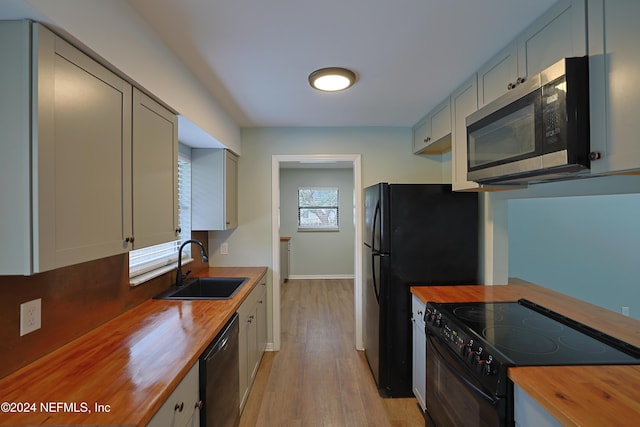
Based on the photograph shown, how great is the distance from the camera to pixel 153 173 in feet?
4.96

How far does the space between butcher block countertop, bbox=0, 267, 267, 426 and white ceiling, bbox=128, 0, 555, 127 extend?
1487 mm

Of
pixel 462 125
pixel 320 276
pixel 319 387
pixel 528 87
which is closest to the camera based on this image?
pixel 528 87

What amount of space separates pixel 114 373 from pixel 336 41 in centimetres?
179

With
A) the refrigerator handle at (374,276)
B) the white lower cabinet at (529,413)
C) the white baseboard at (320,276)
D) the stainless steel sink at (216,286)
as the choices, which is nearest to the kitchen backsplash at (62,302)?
the stainless steel sink at (216,286)

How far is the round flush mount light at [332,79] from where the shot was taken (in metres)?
1.85

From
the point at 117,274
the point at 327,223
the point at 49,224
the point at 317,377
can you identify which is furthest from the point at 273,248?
the point at 327,223

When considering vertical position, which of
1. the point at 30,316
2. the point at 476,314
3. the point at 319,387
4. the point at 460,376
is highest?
the point at 30,316

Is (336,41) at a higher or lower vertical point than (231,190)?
higher

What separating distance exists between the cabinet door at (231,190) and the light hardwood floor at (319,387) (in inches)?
57.3

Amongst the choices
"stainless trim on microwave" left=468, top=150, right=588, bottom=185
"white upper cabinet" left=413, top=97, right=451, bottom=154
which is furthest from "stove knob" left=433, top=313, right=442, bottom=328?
"white upper cabinet" left=413, top=97, right=451, bottom=154

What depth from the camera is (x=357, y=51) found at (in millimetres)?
1643

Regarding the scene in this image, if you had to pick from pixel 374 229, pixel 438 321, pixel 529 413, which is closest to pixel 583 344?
pixel 529 413

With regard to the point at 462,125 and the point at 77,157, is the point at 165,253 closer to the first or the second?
the point at 77,157

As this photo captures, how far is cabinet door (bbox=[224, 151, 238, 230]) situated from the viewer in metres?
2.76
